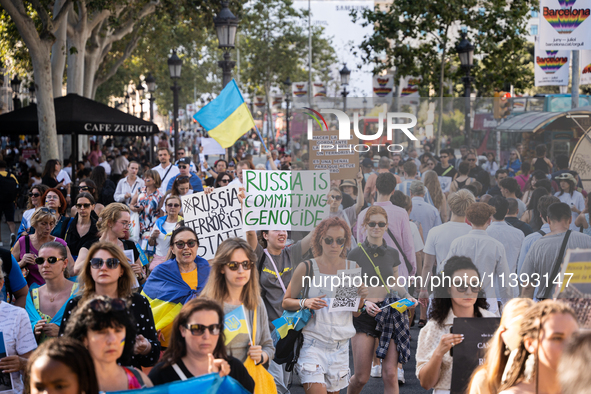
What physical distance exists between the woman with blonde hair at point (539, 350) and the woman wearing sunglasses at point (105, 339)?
1.84m

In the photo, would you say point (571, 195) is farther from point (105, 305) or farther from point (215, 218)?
point (105, 305)

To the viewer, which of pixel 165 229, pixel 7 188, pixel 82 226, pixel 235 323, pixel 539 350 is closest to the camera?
pixel 539 350

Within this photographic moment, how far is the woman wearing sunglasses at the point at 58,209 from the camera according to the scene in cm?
780

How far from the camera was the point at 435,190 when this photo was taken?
5.57 meters

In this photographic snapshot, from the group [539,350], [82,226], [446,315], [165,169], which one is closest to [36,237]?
[82,226]

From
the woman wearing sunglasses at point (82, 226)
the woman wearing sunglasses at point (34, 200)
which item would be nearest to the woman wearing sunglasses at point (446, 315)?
the woman wearing sunglasses at point (82, 226)

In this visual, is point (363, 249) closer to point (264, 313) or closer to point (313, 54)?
point (264, 313)

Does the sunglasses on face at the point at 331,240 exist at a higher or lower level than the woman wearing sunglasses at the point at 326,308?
higher

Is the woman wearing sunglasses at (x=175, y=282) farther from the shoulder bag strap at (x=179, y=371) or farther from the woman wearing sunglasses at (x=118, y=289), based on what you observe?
the shoulder bag strap at (x=179, y=371)

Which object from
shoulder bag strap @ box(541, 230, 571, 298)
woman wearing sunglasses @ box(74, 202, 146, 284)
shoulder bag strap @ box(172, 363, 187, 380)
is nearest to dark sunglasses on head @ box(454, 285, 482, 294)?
shoulder bag strap @ box(541, 230, 571, 298)

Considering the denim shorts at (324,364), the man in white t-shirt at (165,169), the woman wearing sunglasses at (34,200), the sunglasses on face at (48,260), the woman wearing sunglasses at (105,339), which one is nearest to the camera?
the woman wearing sunglasses at (105,339)

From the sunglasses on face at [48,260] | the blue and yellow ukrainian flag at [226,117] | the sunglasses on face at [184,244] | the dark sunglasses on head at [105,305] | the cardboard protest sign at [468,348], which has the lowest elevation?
the cardboard protest sign at [468,348]

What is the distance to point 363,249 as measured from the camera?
548 centimetres

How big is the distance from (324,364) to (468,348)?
1360 millimetres
